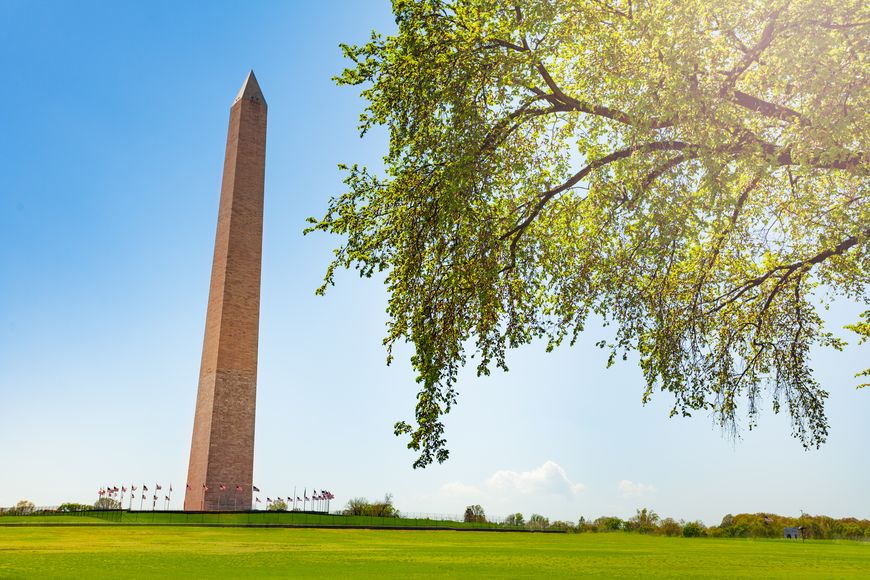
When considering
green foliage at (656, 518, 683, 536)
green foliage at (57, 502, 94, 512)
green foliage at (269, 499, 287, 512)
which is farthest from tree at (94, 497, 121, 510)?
green foliage at (656, 518, 683, 536)

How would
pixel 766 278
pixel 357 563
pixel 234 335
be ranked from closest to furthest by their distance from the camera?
pixel 357 563 < pixel 766 278 < pixel 234 335

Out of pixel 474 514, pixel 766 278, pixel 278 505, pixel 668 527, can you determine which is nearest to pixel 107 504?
pixel 278 505

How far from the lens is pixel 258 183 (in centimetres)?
4425

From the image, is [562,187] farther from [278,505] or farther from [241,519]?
[278,505]

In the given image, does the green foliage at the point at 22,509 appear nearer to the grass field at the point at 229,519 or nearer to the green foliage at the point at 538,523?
the grass field at the point at 229,519

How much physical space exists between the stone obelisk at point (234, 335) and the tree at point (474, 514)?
41.5ft

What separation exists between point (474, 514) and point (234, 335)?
17358mm

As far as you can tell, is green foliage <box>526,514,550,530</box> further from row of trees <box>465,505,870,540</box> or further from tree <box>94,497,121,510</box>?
tree <box>94,497,121,510</box>

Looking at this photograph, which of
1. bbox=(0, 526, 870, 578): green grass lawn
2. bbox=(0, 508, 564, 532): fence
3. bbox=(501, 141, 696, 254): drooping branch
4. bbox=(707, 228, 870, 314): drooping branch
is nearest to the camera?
bbox=(0, 526, 870, 578): green grass lawn

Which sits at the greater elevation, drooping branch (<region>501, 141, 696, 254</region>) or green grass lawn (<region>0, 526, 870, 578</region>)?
drooping branch (<region>501, 141, 696, 254</region>)

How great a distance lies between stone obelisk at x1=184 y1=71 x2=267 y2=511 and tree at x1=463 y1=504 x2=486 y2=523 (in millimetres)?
12646

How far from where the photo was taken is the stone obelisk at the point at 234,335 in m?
40.2

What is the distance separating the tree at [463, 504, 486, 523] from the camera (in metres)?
43.5

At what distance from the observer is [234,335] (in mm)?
41438
